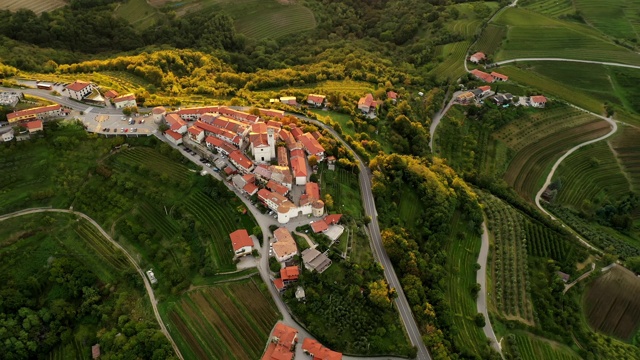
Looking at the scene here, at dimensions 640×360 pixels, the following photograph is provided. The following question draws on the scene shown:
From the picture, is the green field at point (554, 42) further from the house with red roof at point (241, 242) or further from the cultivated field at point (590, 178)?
the house with red roof at point (241, 242)

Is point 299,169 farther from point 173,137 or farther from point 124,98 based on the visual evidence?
point 124,98

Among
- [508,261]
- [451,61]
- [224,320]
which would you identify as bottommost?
[508,261]

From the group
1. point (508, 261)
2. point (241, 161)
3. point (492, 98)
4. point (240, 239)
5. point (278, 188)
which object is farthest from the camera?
point (492, 98)

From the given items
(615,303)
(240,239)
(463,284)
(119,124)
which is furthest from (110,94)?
(615,303)

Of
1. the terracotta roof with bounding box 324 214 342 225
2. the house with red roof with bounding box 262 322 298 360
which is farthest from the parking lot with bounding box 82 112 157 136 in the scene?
the house with red roof with bounding box 262 322 298 360

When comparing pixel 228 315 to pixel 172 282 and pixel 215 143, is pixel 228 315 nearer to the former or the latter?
pixel 172 282

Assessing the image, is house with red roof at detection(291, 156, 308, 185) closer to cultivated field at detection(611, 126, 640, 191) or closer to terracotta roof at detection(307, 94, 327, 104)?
terracotta roof at detection(307, 94, 327, 104)

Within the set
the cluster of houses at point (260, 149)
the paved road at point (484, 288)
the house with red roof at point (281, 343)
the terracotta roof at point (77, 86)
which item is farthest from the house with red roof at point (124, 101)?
the paved road at point (484, 288)
